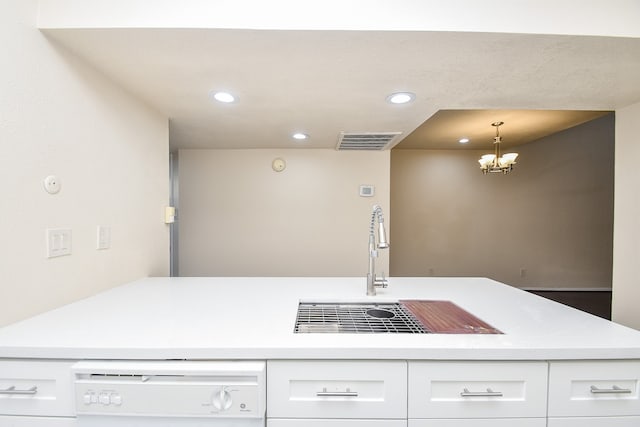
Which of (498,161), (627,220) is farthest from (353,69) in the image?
(498,161)

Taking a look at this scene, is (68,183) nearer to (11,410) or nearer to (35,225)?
(35,225)

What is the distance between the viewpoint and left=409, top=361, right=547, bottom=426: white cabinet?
2.70ft

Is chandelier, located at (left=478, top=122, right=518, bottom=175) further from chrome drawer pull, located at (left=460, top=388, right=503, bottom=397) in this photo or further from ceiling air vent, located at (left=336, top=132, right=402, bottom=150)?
chrome drawer pull, located at (left=460, top=388, right=503, bottom=397)

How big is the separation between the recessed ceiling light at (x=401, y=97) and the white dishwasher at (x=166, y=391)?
156 centimetres

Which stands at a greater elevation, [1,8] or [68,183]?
[1,8]

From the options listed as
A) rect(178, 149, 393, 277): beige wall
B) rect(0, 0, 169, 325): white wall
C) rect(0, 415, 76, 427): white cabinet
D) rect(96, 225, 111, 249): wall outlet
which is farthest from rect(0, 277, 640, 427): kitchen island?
rect(178, 149, 393, 277): beige wall

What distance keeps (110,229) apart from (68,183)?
0.33 metres

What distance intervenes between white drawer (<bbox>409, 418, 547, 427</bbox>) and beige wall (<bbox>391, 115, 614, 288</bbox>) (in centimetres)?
386

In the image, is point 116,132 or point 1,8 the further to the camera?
point 116,132

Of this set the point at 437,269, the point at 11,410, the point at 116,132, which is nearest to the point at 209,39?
the point at 116,132

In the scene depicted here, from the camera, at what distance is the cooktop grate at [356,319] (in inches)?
40.8

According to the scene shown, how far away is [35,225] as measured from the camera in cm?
104

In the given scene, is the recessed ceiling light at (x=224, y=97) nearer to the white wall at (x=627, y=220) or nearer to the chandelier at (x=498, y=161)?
the white wall at (x=627, y=220)

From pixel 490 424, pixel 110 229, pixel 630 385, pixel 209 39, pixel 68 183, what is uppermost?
pixel 209 39
